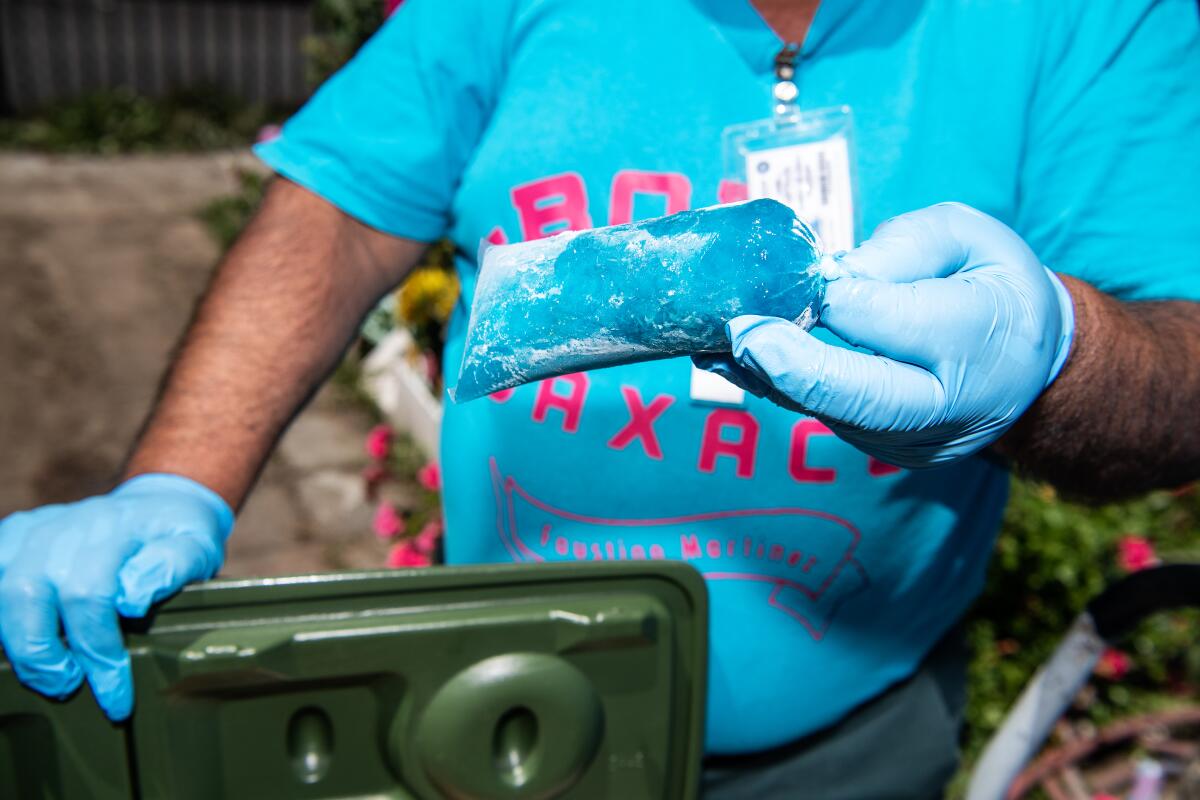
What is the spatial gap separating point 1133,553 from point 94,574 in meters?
2.70

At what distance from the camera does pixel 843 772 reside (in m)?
1.61

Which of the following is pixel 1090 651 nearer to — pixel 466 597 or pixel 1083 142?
pixel 1083 142

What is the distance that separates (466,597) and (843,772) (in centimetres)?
76

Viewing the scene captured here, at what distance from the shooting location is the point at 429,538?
3.29 m

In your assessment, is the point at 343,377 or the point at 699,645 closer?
the point at 699,645

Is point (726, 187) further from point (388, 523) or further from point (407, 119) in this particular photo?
point (388, 523)

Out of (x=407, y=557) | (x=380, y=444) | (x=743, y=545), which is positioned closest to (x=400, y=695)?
(x=743, y=545)

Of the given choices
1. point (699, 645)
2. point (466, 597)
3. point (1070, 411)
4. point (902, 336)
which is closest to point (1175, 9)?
point (1070, 411)

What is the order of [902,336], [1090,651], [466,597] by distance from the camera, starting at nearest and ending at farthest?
[902,336] → [466,597] → [1090,651]

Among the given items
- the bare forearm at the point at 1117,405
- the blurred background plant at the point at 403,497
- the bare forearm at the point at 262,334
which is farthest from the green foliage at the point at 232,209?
the bare forearm at the point at 1117,405

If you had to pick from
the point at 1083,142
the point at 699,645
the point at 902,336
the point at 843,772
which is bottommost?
the point at 843,772

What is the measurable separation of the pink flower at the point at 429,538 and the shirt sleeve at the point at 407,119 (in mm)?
1800

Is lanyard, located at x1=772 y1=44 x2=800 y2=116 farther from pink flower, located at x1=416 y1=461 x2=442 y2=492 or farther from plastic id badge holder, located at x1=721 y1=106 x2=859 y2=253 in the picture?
pink flower, located at x1=416 y1=461 x2=442 y2=492

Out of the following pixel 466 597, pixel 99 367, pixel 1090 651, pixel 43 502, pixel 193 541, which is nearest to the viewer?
pixel 466 597
